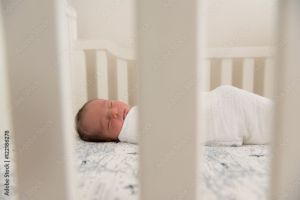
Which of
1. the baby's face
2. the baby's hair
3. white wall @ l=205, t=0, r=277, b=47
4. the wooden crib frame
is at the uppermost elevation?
white wall @ l=205, t=0, r=277, b=47

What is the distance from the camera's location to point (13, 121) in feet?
1.04

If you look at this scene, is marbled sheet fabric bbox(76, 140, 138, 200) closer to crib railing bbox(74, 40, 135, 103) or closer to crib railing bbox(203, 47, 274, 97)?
crib railing bbox(74, 40, 135, 103)

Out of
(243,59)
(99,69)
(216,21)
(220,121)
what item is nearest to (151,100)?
(220,121)

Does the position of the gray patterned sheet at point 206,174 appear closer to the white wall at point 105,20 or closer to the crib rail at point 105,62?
the crib rail at point 105,62

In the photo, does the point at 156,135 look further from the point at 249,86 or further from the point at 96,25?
the point at 96,25

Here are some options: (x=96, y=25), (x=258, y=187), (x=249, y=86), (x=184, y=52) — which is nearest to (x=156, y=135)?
(x=184, y=52)

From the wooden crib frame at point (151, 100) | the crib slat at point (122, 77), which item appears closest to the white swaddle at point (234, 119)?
the crib slat at point (122, 77)

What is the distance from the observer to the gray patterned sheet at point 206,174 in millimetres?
421

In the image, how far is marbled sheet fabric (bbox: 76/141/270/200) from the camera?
16.6 inches

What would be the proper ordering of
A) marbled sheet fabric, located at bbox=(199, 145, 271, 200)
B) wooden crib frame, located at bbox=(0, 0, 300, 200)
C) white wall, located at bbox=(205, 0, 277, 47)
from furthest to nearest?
1. white wall, located at bbox=(205, 0, 277, 47)
2. marbled sheet fabric, located at bbox=(199, 145, 271, 200)
3. wooden crib frame, located at bbox=(0, 0, 300, 200)

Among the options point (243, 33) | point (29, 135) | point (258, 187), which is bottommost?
point (258, 187)

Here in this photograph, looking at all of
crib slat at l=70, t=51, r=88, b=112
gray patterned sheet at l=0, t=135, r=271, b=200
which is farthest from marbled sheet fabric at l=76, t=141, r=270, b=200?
crib slat at l=70, t=51, r=88, b=112

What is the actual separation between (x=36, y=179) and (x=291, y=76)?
0.29 meters

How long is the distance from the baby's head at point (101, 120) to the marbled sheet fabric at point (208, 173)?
0.54ft
